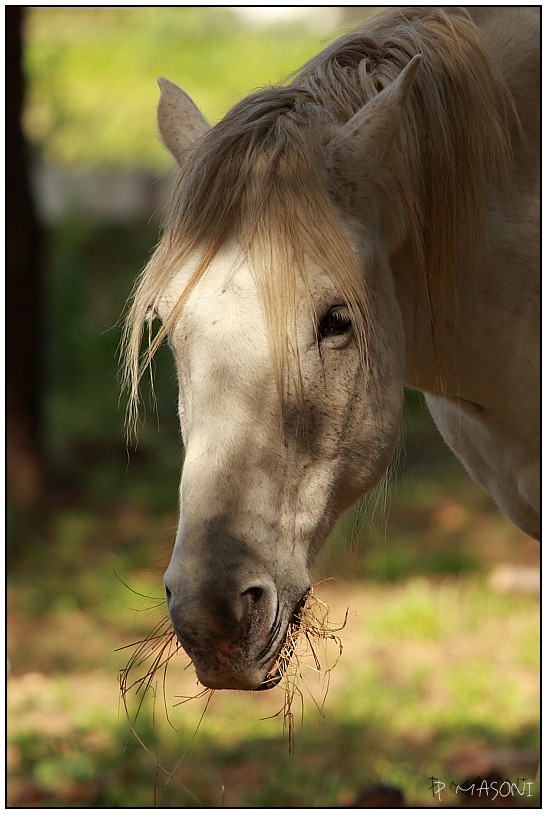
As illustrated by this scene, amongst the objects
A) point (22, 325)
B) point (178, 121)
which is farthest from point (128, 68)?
point (178, 121)

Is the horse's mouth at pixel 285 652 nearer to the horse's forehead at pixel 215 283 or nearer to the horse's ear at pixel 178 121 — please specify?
the horse's forehead at pixel 215 283

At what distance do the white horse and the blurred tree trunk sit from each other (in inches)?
182

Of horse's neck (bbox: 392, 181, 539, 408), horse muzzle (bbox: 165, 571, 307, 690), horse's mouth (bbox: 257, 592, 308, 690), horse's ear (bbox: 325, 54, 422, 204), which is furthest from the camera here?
horse's neck (bbox: 392, 181, 539, 408)

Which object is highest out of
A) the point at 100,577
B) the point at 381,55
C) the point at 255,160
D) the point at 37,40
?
the point at 37,40

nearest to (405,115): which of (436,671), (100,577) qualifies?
(436,671)

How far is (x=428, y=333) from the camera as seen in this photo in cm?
216

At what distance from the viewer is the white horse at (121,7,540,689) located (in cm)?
167

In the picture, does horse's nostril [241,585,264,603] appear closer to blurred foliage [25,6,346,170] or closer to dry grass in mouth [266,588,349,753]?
dry grass in mouth [266,588,349,753]

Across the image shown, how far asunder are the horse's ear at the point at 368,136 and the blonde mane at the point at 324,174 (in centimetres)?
4

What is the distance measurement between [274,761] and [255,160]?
106 inches

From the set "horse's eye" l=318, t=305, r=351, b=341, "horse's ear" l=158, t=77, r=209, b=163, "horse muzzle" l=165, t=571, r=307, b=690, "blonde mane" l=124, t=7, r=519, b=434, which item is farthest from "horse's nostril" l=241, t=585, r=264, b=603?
"horse's ear" l=158, t=77, r=209, b=163

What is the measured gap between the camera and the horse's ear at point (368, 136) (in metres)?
1.83

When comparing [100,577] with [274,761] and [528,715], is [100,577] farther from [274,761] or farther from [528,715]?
[528,715]

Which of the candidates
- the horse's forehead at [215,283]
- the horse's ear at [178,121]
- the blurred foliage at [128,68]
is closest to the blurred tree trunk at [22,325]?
the blurred foliage at [128,68]
